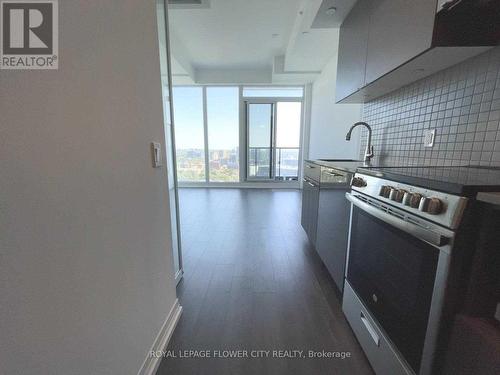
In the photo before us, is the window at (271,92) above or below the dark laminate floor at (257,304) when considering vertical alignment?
above

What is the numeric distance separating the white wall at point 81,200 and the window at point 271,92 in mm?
4511

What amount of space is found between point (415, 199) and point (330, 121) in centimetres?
323

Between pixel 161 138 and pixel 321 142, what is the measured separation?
3.61 meters

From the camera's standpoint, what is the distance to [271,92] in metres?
5.36

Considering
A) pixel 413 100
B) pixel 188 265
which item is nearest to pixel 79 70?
pixel 188 265

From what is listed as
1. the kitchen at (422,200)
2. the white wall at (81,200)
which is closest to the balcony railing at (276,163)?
the kitchen at (422,200)

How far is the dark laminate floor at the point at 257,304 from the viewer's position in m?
1.19

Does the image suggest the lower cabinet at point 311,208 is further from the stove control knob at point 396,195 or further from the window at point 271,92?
the window at point 271,92

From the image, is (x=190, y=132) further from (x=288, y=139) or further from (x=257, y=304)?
(x=257, y=304)

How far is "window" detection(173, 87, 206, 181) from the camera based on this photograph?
5.50 m

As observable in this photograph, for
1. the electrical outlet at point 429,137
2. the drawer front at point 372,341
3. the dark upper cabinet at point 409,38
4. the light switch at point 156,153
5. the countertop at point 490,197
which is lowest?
the drawer front at point 372,341

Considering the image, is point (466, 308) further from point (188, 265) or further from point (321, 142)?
point (321, 142)

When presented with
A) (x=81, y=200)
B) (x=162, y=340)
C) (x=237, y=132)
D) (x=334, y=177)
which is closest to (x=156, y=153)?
(x=81, y=200)

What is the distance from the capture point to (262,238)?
2727 mm
